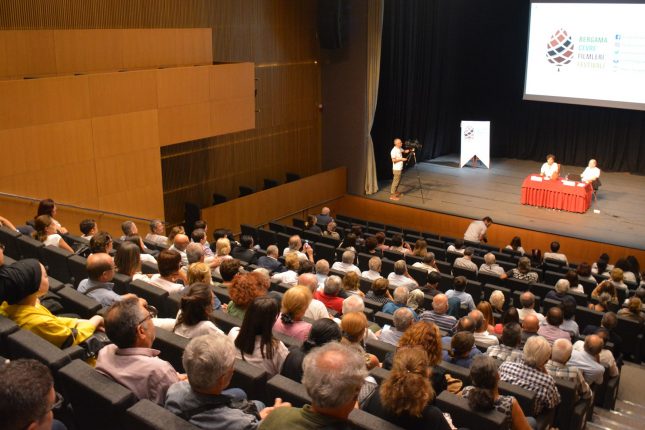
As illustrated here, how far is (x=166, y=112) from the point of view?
9133 mm

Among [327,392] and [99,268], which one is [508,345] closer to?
[327,392]

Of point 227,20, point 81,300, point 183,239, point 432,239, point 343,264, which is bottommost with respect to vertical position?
point 432,239

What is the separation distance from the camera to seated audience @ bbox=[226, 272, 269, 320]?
13.1 feet

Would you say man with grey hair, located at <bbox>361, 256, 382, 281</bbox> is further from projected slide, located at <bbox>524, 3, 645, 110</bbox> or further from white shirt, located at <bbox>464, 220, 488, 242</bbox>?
projected slide, located at <bbox>524, 3, 645, 110</bbox>

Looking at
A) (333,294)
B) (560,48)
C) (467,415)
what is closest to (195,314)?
(467,415)

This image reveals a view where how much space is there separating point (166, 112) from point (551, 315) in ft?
19.4

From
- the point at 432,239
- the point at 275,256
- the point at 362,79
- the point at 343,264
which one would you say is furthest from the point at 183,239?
the point at 362,79

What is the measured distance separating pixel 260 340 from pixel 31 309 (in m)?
1.14

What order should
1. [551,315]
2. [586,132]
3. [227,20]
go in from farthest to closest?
[586,132] < [227,20] < [551,315]

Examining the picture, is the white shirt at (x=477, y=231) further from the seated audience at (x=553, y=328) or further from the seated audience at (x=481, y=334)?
the seated audience at (x=481, y=334)

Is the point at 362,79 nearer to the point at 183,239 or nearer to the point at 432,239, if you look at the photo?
the point at 432,239

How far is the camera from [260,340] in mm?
3322

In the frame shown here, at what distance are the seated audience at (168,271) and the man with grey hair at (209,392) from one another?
2065 mm

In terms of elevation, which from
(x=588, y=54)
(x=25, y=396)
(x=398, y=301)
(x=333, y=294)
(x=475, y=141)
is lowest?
(x=398, y=301)
